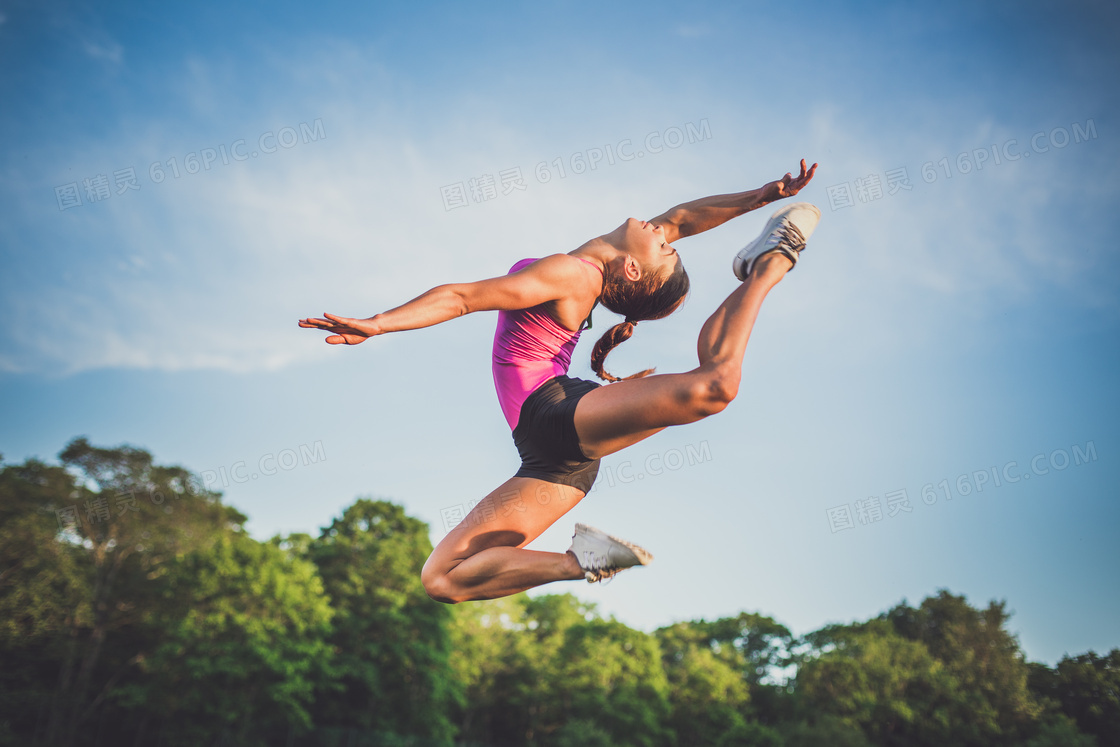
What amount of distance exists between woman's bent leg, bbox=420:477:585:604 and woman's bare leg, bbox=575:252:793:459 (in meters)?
0.54

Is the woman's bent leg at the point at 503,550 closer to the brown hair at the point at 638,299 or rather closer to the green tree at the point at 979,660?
the brown hair at the point at 638,299

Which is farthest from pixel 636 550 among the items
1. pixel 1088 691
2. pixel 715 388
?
pixel 1088 691

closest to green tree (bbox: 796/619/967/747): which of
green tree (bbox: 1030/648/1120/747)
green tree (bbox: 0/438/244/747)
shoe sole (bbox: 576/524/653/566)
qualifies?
green tree (bbox: 1030/648/1120/747)

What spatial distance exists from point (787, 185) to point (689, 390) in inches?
94.2

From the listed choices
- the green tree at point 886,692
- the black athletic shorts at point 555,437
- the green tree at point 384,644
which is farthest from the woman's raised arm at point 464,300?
the green tree at point 886,692

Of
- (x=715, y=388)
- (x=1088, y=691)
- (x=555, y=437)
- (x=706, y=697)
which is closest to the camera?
(x=715, y=388)

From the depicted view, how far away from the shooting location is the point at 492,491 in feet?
13.3

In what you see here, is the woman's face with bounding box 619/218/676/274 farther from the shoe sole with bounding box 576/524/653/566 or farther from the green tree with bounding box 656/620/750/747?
the green tree with bounding box 656/620/750/747

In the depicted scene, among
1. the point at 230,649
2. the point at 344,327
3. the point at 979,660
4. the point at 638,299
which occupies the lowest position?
the point at 979,660

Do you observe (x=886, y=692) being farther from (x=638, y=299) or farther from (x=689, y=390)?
(x=689, y=390)

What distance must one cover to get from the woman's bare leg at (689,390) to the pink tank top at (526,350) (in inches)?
18.5

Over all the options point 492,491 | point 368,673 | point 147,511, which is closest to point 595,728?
point 368,673

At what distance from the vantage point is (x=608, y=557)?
3.38 meters

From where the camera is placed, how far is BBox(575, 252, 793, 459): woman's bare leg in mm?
3074
